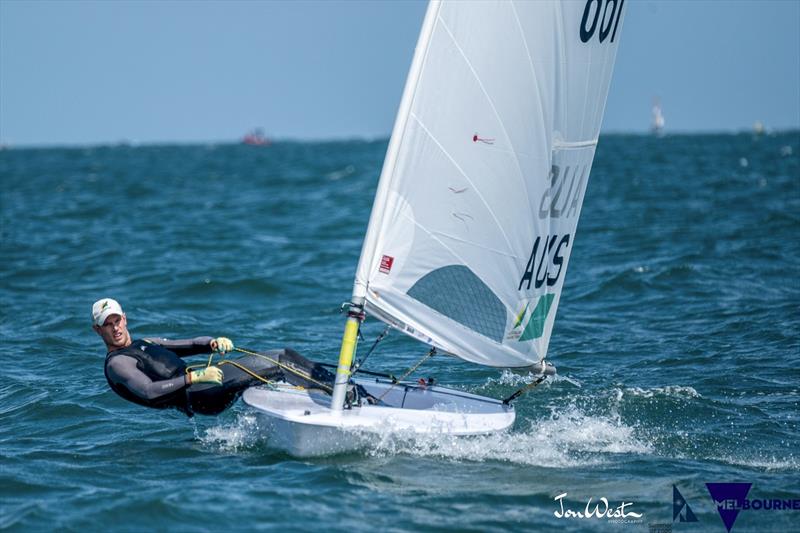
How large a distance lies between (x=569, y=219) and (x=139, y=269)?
952 centimetres

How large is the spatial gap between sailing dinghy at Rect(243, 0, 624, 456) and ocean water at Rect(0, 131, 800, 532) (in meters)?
0.35

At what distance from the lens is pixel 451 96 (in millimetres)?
6113

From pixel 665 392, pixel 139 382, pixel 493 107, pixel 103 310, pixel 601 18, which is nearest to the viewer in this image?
pixel 493 107

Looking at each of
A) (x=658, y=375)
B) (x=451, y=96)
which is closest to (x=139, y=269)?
(x=658, y=375)

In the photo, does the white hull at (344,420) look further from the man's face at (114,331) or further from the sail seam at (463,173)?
the sail seam at (463,173)

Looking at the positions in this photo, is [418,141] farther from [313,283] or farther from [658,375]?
[313,283]

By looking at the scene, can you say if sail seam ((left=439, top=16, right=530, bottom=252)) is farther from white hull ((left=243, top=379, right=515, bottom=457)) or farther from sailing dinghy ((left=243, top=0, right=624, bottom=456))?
white hull ((left=243, top=379, right=515, bottom=457))

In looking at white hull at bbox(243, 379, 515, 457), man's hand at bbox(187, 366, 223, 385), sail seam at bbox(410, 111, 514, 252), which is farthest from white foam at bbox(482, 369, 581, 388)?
man's hand at bbox(187, 366, 223, 385)

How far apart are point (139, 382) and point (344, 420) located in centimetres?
145

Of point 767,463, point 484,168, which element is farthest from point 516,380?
point 484,168

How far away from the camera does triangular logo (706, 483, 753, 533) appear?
5.45 m

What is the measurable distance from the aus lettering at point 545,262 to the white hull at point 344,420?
907 millimetres

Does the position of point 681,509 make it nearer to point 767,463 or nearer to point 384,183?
point 767,463

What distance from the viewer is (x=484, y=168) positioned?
635 cm
